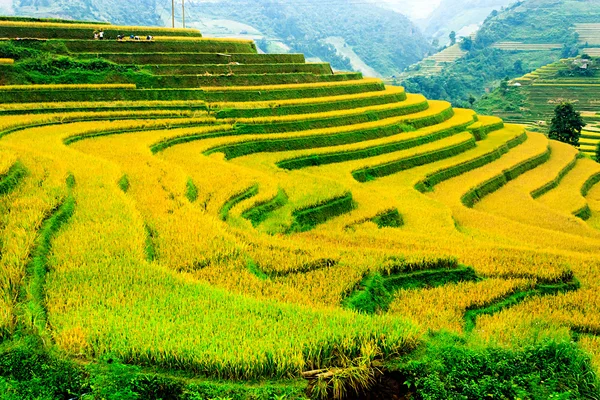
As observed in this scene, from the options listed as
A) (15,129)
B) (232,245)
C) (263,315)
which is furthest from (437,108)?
(263,315)

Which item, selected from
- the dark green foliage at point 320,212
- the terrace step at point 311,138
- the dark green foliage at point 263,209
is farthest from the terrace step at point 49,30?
the dark green foliage at point 320,212

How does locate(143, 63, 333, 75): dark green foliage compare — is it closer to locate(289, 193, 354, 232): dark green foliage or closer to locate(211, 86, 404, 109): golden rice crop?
locate(211, 86, 404, 109): golden rice crop

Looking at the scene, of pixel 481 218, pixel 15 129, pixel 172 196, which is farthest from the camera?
pixel 15 129

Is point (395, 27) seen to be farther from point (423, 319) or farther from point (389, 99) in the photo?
point (423, 319)

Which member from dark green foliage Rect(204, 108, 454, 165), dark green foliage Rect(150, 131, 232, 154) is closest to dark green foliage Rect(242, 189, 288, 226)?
dark green foliage Rect(150, 131, 232, 154)

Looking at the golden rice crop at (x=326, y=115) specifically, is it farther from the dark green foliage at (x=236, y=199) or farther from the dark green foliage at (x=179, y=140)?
the dark green foliage at (x=236, y=199)

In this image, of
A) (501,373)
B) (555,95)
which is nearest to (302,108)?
(501,373)
